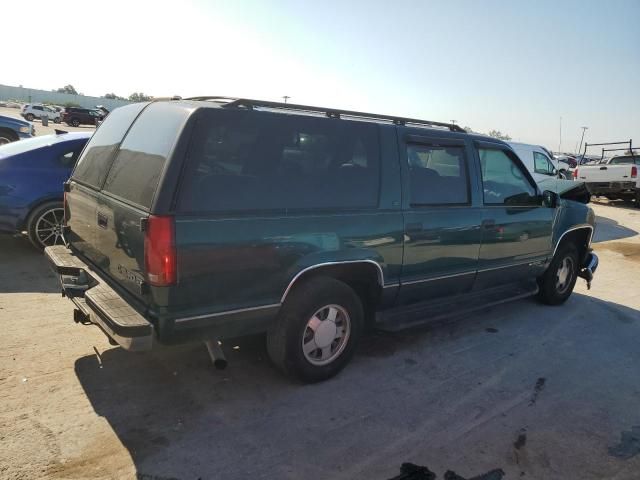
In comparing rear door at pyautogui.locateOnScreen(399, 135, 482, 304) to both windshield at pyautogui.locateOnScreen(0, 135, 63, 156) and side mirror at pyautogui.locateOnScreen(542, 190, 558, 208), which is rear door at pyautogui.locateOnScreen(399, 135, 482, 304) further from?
windshield at pyautogui.locateOnScreen(0, 135, 63, 156)

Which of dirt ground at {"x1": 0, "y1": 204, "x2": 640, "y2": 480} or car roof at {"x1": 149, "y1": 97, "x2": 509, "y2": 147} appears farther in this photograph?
car roof at {"x1": 149, "y1": 97, "x2": 509, "y2": 147}

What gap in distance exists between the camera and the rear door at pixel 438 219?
398 centimetres

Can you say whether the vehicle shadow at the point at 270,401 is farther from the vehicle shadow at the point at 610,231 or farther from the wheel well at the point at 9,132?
the wheel well at the point at 9,132

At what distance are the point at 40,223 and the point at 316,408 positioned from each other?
15.3 ft

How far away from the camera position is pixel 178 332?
2.89 m

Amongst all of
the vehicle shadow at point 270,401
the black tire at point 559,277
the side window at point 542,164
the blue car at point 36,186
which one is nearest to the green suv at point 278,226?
the vehicle shadow at point 270,401

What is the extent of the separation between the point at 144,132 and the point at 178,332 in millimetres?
1422

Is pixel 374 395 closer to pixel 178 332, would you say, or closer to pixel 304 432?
pixel 304 432

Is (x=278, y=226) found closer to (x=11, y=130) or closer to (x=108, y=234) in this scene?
(x=108, y=234)

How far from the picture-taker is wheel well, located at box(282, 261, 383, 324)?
343 centimetres

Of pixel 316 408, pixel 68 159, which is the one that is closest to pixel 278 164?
pixel 316 408

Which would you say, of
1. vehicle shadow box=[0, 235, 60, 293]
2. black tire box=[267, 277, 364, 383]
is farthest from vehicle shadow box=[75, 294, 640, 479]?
vehicle shadow box=[0, 235, 60, 293]

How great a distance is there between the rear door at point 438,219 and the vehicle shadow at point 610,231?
782 cm

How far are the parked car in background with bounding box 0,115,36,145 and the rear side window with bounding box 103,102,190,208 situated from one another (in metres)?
12.8
